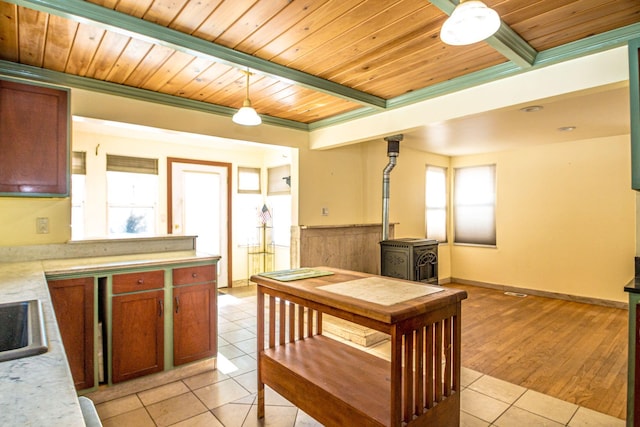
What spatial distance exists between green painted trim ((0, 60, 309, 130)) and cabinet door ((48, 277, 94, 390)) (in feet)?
4.94

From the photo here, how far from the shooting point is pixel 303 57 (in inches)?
100

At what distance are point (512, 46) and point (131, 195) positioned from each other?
460cm

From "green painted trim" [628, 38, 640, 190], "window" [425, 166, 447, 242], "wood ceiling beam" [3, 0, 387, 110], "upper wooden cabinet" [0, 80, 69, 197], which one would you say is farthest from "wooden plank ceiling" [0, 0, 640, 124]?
"window" [425, 166, 447, 242]

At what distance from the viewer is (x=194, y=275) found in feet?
9.38

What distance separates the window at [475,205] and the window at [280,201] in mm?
3091

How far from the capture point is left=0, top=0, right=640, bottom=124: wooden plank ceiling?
6.30ft

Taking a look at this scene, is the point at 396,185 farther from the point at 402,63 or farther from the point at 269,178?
the point at 402,63

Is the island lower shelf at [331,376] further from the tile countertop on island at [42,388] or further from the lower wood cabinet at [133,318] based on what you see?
the tile countertop on island at [42,388]

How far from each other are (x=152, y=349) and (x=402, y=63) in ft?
9.28

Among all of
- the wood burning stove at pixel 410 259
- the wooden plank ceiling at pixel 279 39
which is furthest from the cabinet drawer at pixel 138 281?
the wood burning stove at pixel 410 259

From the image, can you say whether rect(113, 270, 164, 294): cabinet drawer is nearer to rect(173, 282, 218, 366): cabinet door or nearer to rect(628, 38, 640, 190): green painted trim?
rect(173, 282, 218, 366): cabinet door

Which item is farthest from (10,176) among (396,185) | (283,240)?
(396,185)

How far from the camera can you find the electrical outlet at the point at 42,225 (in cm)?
275

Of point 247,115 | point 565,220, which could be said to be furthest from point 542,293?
point 247,115
